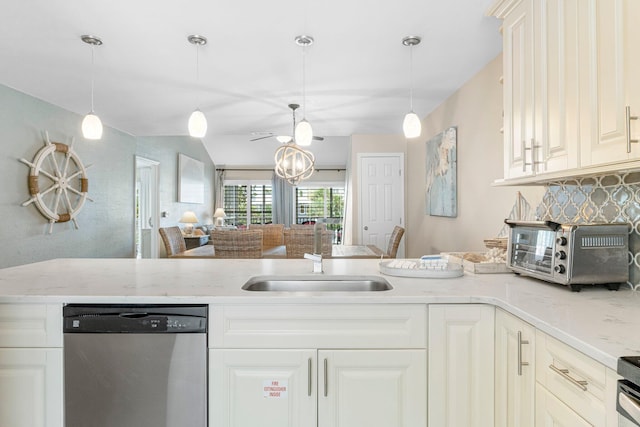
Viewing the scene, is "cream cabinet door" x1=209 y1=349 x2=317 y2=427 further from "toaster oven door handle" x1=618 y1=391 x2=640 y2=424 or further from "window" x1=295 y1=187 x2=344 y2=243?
"window" x1=295 y1=187 x2=344 y2=243

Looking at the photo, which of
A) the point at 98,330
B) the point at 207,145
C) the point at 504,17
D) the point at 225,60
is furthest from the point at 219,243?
the point at 207,145

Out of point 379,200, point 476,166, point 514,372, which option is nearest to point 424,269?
point 514,372

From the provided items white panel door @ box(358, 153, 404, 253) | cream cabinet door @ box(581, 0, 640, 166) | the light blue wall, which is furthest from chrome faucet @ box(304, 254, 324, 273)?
white panel door @ box(358, 153, 404, 253)

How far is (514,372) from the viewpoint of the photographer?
1193 mm

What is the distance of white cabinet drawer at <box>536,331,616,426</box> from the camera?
2.67 feet

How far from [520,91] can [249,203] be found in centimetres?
787

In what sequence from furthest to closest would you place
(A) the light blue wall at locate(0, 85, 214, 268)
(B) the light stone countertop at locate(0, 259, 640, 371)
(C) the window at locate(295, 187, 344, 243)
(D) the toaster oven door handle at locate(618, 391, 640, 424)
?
(C) the window at locate(295, 187, 344, 243)
(A) the light blue wall at locate(0, 85, 214, 268)
(B) the light stone countertop at locate(0, 259, 640, 371)
(D) the toaster oven door handle at locate(618, 391, 640, 424)

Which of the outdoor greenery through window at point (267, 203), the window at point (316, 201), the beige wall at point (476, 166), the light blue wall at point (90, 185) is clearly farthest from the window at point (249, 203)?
the beige wall at point (476, 166)

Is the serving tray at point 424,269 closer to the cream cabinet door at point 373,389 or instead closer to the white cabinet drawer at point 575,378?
the cream cabinet door at point 373,389

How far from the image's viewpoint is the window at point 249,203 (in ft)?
29.7

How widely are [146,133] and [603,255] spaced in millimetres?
5501

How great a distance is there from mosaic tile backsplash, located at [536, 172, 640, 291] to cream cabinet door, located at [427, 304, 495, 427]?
0.60 meters

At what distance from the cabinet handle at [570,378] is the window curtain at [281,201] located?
797 cm

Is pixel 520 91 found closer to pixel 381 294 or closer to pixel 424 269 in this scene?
pixel 424 269
